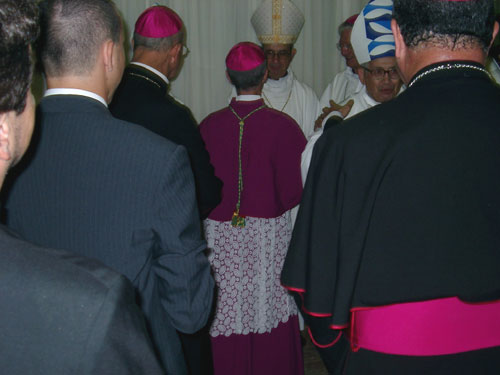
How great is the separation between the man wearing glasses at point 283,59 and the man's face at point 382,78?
1.49 m

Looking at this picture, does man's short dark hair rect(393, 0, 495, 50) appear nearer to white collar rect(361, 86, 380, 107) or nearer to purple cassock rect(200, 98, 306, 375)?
white collar rect(361, 86, 380, 107)

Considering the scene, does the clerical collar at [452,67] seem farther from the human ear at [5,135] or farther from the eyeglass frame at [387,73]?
the eyeglass frame at [387,73]

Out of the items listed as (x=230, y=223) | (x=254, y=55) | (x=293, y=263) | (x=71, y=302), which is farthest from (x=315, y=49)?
(x=71, y=302)

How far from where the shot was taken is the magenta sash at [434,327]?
4.10 feet

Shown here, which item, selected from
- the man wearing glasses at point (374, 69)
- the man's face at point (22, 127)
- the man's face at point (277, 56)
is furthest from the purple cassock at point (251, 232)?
the man's face at point (22, 127)

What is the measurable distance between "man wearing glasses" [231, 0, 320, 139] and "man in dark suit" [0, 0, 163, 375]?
11.5 ft

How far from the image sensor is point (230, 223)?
9.19ft

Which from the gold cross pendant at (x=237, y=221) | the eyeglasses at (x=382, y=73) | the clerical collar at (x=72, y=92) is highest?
the eyeglasses at (x=382, y=73)

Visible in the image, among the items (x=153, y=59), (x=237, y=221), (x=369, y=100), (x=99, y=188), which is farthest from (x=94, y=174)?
(x=369, y=100)

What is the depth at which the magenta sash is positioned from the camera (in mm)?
1249

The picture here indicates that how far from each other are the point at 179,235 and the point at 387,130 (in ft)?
1.86

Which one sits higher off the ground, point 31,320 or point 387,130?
point 387,130

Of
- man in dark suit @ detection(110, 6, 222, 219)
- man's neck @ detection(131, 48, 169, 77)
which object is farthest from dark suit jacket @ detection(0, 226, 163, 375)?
man's neck @ detection(131, 48, 169, 77)

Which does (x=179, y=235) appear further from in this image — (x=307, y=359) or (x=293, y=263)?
(x=307, y=359)
